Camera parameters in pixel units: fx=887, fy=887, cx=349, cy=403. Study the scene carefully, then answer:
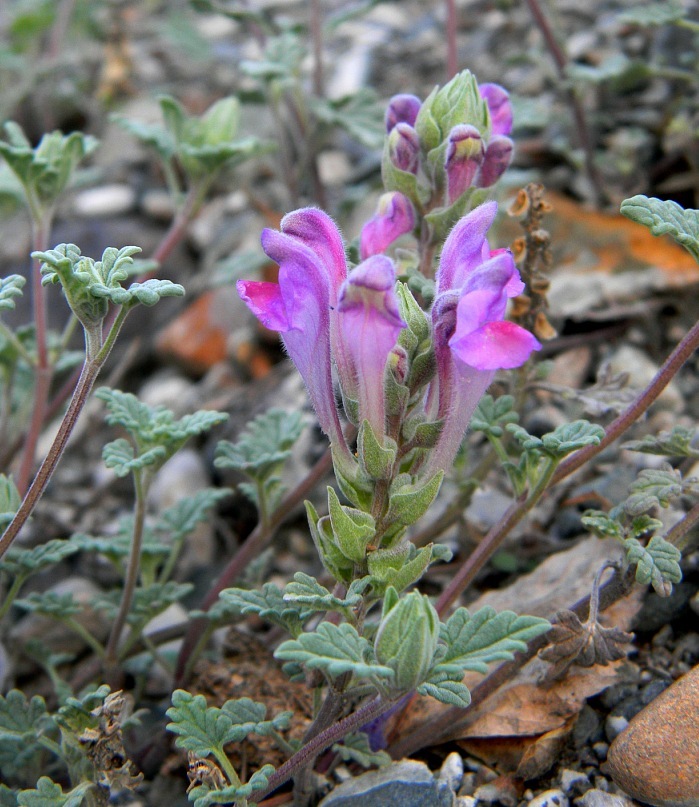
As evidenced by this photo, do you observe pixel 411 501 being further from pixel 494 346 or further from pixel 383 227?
pixel 383 227

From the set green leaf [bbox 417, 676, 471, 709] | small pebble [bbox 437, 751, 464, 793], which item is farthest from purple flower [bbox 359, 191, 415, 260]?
small pebble [bbox 437, 751, 464, 793]

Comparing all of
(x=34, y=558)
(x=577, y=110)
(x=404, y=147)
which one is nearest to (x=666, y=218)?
(x=404, y=147)

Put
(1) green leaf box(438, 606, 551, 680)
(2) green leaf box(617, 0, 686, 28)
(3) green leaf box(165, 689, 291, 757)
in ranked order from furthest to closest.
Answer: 1. (2) green leaf box(617, 0, 686, 28)
2. (3) green leaf box(165, 689, 291, 757)
3. (1) green leaf box(438, 606, 551, 680)

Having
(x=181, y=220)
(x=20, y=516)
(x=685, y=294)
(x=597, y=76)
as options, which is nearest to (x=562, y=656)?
(x=20, y=516)

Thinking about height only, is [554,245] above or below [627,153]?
below

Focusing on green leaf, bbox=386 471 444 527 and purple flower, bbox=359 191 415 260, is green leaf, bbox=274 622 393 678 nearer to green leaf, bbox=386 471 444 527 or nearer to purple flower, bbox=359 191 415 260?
green leaf, bbox=386 471 444 527

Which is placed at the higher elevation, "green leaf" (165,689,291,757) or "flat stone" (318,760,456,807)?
"green leaf" (165,689,291,757)

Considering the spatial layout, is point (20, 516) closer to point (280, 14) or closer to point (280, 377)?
point (280, 377)
